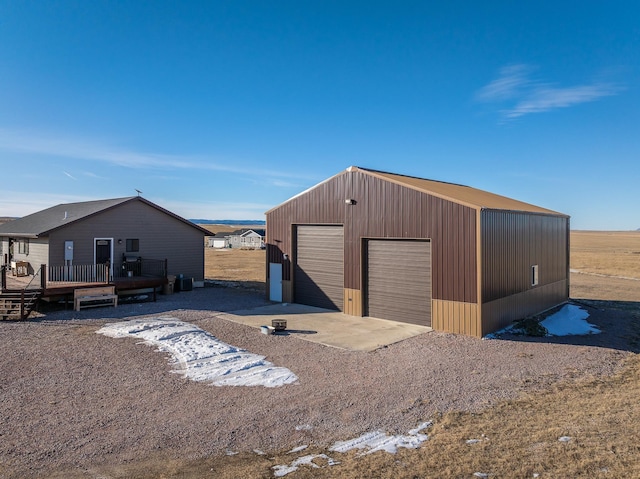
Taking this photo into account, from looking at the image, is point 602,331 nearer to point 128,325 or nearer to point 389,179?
point 389,179

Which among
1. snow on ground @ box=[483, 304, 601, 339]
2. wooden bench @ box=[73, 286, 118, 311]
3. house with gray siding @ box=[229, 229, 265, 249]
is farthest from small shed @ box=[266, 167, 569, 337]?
house with gray siding @ box=[229, 229, 265, 249]

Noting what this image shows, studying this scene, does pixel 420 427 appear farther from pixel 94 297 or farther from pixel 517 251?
pixel 94 297

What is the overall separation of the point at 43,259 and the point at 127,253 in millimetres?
3418

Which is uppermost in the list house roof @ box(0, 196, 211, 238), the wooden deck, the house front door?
house roof @ box(0, 196, 211, 238)

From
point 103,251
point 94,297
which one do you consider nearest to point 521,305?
point 94,297

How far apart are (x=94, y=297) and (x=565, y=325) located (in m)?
17.6

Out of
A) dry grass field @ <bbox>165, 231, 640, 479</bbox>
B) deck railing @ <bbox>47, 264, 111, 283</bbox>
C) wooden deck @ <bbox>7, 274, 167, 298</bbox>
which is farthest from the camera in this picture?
deck railing @ <bbox>47, 264, 111, 283</bbox>

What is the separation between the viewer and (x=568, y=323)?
15117 millimetres

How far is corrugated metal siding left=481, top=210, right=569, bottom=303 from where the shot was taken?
12898 millimetres

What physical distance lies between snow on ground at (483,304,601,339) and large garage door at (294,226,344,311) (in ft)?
19.7

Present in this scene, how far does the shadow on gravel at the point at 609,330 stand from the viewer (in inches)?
486

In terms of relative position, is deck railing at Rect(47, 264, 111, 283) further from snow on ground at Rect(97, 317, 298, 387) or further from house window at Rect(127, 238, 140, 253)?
snow on ground at Rect(97, 317, 298, 387)

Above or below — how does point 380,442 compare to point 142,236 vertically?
below

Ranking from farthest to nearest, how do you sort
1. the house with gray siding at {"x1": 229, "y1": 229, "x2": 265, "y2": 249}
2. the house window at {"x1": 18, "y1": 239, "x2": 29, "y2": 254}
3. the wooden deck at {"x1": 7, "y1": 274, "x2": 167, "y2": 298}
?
the house with gray siding at {"x1": 229, "y1": 229, "x2": 265, "y2": 249}
the house window at {"x1": 18, "y1": 239, "x2": 29, "y2": 254}
the wooden deck at {"x1": 7, "y1": 274, "x2": 167, "y2": 298}
